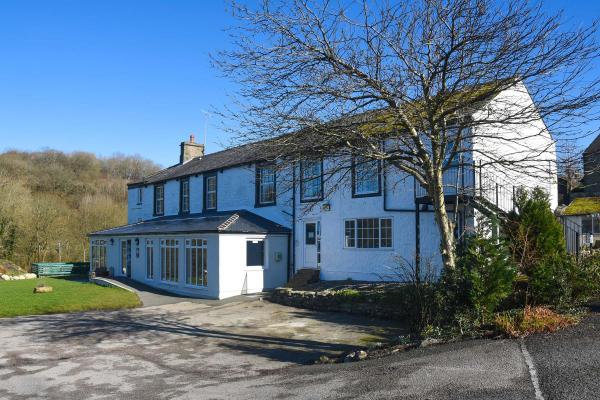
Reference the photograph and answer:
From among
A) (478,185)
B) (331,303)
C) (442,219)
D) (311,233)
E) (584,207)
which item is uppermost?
(478,185)

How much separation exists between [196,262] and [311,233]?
5253 mm

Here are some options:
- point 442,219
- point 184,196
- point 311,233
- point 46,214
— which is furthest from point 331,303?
point 46,214

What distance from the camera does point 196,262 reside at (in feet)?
74.8

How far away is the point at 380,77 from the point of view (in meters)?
11.1

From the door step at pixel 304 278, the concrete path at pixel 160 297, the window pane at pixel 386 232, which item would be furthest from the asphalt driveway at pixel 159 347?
the window pane at pixel 386 232

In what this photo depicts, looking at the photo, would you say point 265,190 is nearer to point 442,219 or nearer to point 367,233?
point 367,233

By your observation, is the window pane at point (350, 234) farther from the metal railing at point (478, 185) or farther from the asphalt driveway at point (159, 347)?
the asphalt driveway at point (159, 347)

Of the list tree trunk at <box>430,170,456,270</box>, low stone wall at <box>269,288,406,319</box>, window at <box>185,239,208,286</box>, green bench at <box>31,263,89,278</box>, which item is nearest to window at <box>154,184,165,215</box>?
green bench at <box>31,263,89,278</box>

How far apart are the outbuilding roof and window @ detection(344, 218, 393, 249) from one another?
748cm

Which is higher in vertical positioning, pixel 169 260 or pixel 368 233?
pixel 368 233

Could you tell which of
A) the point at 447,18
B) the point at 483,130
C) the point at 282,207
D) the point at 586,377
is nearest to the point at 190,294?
the point at 282,207

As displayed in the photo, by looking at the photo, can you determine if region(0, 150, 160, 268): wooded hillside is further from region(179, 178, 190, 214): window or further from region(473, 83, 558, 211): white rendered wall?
region(473, 83, 558, 211): white rendered wall

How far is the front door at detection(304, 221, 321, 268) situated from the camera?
21.9 m

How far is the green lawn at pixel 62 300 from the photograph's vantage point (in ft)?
61.3
